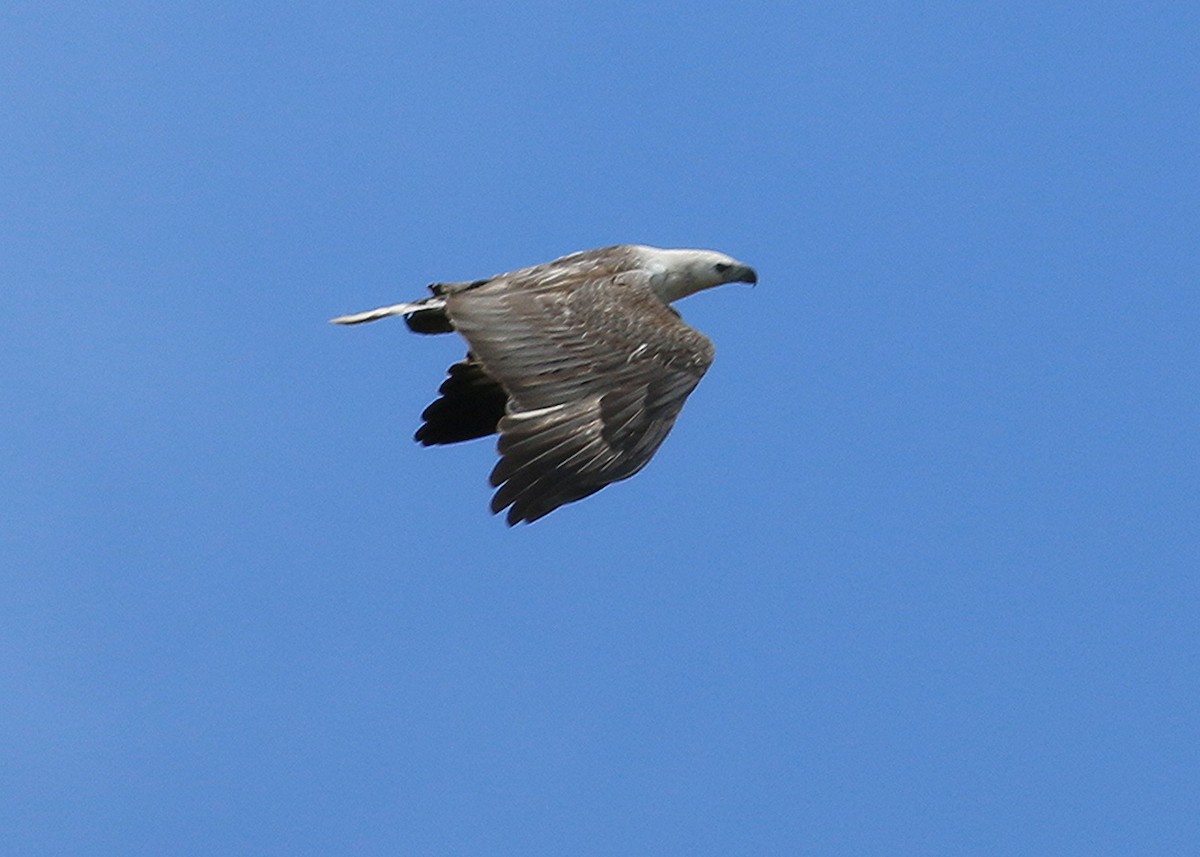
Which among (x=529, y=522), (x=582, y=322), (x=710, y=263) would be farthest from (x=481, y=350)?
(x=710, y=263)

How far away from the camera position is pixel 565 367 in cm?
1440

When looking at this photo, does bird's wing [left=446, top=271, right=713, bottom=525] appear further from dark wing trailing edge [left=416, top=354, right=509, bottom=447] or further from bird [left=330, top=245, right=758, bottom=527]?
dark wing trailing edge [left=416, top=354, right=509, bottom=447]

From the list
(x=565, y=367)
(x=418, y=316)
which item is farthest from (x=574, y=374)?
(x=418, y=316)

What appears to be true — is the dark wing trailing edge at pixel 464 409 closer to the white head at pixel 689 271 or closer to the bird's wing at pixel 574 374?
the bird's wing at pixel 574 374

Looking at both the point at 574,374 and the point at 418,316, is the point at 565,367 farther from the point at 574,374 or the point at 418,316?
the point at 418,316

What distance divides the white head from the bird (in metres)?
0.02

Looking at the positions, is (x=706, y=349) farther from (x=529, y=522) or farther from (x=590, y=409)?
(x=529, y=522)

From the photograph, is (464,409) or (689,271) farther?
(689,271)

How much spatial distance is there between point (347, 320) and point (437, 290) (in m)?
0.64

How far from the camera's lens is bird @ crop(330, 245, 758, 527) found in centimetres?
1366

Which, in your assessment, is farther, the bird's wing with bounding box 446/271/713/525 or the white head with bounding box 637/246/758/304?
the white head with bounding box 637/246/758/304

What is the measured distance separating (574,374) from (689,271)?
2.77m

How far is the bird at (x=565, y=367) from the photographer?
13.7 meters

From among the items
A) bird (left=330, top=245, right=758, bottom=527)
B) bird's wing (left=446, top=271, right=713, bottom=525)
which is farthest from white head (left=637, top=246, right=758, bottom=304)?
bird's wing (left=446, top=271, right=713, bottom=525)
